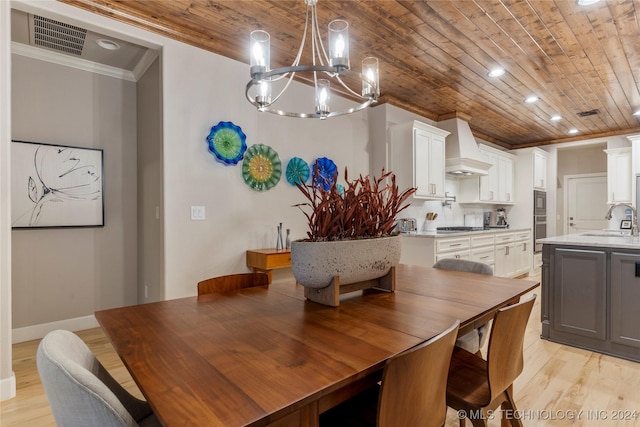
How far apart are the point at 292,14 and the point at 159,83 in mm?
1245

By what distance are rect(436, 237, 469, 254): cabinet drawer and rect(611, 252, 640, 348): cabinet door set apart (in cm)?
159

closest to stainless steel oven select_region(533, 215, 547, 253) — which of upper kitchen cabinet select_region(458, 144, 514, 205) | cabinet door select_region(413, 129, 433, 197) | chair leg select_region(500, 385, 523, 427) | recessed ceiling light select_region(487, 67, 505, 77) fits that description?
upper kitchen cabinet select_region(458, 144, 514, 205)

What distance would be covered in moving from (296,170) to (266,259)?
1073 millimetres

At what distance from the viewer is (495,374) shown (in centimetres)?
120

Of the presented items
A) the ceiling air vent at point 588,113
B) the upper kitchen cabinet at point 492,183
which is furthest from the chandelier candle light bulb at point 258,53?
the ceiling air vent at point 588,113

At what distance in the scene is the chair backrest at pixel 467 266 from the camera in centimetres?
205

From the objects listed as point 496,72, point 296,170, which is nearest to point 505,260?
point 496,72

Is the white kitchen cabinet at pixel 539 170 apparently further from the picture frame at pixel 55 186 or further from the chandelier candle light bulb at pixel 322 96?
the picture frame at pixel 55 186

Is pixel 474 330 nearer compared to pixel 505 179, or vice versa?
pixel 474 330

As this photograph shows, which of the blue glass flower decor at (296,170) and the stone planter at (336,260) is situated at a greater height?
the blue glass flower decor at (296,170)

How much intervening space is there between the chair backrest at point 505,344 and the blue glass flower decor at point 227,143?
2516mm

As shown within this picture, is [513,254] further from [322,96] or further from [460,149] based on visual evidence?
[322,96]

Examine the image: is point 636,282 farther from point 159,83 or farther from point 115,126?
point 115,126

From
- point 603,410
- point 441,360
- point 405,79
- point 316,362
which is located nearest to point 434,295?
point 441,360
